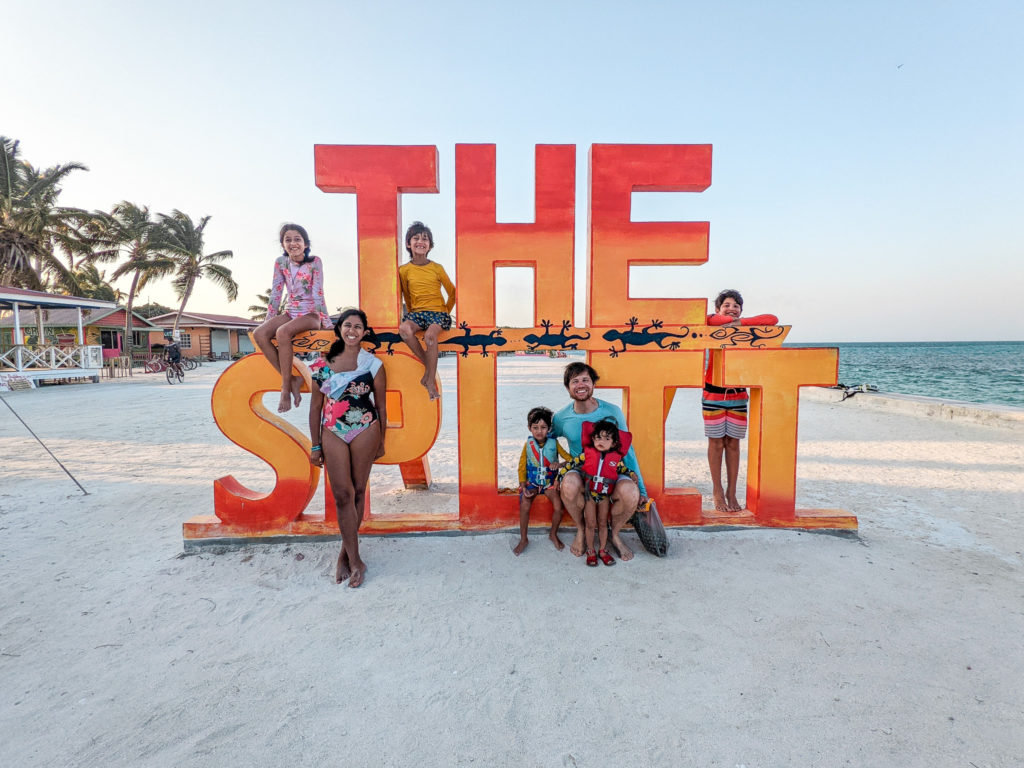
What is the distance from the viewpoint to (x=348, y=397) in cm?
328

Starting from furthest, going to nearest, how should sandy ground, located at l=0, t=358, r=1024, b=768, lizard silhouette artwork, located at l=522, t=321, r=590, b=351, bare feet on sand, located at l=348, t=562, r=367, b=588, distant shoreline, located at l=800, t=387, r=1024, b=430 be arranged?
distant shoreline, located at l=800, t=387, r=1024, b=430 < lizard silhouette artwork, located at l=522, t=321, r=590, b=351 < bare feet on sand, located at l=348, t=562, r=367, b=588 < sandy ground, located at l=0, t=358, r=1024, b=768

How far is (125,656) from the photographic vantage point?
2.42 metres

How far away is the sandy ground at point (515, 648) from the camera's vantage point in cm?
189

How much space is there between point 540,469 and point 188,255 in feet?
103

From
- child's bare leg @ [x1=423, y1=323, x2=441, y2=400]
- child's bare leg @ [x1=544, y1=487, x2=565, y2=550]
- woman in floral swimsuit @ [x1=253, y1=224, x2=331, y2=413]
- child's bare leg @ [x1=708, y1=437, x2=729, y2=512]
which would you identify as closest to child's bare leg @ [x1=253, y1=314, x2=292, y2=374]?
woman in floral swimsuit @ [x1=253, y1=224, x2=331, y2=413]

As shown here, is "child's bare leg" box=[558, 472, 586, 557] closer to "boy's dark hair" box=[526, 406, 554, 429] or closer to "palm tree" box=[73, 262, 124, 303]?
"boy's dark hair" box=[526, 406, 554, 429]

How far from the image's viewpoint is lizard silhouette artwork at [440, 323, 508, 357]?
149 inches

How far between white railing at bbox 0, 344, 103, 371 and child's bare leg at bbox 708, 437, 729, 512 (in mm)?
23003

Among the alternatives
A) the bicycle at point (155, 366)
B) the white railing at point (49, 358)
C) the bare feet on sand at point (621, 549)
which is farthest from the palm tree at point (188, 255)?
the bare feet on sand at point (621, 549)

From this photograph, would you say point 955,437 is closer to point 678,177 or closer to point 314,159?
point 678,177

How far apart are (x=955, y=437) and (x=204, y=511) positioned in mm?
11435

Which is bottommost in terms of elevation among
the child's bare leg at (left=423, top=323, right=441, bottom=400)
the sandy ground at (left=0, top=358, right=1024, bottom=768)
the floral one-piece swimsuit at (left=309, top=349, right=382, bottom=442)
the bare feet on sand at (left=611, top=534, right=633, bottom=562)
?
the sandy ground at (left=0, top=358, right=1024, bottom=768)

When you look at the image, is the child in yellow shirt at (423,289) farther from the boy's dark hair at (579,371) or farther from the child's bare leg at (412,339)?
the boy's dark hair at (579,371)

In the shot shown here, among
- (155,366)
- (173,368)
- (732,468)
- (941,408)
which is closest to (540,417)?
(732,468)
